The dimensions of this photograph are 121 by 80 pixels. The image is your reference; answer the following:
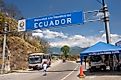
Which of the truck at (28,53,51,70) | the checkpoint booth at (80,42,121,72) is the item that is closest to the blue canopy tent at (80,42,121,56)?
the checkpoint booth at (80,42,121,72)

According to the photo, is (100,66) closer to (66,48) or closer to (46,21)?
(46,21)

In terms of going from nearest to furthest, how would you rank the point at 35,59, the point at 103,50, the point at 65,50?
the point at 103,50, the point at 35,59, the point at 65,50

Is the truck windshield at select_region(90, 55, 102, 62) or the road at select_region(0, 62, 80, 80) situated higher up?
the truck windshield at select_region(90, 55, 102, 62)

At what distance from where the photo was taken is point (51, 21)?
35969 mm

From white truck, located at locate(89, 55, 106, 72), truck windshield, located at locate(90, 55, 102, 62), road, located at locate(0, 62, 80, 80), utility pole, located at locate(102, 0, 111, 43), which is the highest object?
utility pole, located at locate(102, 0, 111, 43)

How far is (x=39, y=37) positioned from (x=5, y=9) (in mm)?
39871

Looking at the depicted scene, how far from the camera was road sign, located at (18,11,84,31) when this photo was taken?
1377 inches

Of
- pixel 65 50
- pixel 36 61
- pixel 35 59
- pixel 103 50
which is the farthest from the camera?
pixel 65 50

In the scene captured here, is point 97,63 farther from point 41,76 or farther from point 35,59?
point 35,59

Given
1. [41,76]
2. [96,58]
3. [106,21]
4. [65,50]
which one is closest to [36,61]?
[96,58]

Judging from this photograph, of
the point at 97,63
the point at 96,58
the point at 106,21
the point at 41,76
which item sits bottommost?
the point at 41,76

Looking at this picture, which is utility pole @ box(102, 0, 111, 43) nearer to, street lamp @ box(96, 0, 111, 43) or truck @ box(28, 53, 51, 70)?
street lamp @ box(96, 0, 111, 43)

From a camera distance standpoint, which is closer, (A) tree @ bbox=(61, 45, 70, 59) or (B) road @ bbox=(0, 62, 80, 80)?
(B) road @ bbox=(0, 62, 80, 80)

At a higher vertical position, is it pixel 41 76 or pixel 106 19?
pixel 106 19
